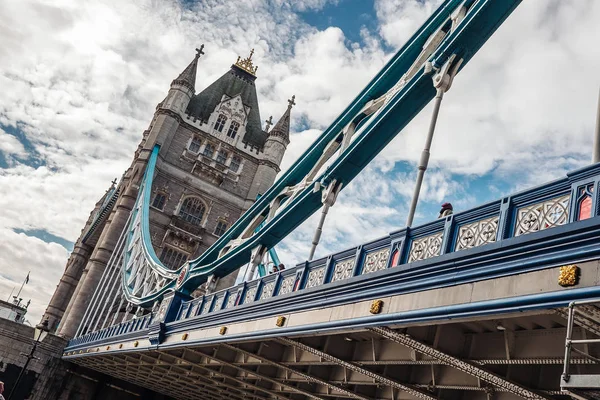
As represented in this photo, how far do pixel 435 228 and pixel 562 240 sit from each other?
216 cm

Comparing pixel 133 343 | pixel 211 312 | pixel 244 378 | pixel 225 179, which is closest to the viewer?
pixel 211 312

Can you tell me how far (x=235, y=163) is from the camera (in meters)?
47.5

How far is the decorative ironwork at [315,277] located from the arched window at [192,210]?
34.4 meters

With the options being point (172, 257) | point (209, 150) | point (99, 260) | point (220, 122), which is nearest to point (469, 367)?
point (99, 260)

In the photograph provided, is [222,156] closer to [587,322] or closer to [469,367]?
[469,367]

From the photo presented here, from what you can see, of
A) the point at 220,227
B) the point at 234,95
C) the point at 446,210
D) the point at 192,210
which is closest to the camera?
the point at 446,210

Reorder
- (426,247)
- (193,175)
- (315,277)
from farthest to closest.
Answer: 1. (193,175)
2. (315,277)
3. (426,247)

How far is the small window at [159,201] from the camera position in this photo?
42.8 m

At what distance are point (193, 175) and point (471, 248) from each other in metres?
40.4

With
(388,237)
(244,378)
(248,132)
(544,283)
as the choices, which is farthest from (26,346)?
(544,283)

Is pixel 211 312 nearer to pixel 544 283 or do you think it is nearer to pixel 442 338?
pixel 442 338

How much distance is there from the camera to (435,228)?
7086 millimetres

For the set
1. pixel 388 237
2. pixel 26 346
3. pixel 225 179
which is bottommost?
pixel 26 346

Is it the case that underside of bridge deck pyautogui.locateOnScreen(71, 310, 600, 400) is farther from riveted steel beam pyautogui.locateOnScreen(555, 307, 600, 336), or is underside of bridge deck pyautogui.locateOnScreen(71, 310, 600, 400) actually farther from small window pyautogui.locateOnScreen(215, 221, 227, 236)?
small window pyautogui.locateOnScreen(215, 221, 227, 236)
